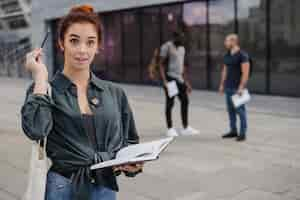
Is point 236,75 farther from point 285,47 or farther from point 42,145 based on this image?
point 285,47

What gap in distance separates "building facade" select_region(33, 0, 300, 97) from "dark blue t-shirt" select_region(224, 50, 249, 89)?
3625mm

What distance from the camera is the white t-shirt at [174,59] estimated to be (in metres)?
7.93

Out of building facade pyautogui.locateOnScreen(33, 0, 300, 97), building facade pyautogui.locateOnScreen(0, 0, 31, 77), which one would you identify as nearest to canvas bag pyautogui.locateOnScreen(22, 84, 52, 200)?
building facade pyautogui.locateOnScreen(33, 0, 300, 97)

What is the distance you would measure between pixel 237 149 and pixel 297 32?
779cm

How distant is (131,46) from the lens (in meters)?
19.2

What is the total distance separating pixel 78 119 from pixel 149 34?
1649cm

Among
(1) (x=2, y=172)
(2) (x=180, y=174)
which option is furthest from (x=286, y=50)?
(1) (x=2, y=172)

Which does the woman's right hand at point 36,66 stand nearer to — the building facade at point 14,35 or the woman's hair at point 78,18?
the woman's hair at point 78,18

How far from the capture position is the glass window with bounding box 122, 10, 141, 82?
18.8m

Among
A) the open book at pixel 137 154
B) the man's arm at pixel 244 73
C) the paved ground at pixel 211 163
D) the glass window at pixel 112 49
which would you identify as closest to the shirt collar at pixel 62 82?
the open book at pixel 137 154

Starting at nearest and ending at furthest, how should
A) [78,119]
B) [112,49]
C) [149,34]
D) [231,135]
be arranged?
[78,119] < [231,135] < [149,34] < [112,49]

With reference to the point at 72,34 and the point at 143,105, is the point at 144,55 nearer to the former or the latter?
the point at 143,105

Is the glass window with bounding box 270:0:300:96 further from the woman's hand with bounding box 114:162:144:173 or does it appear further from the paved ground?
the woman's hand with bounding box 114:162:144:173

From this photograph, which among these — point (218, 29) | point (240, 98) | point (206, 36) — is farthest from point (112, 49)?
point (240, 98)
